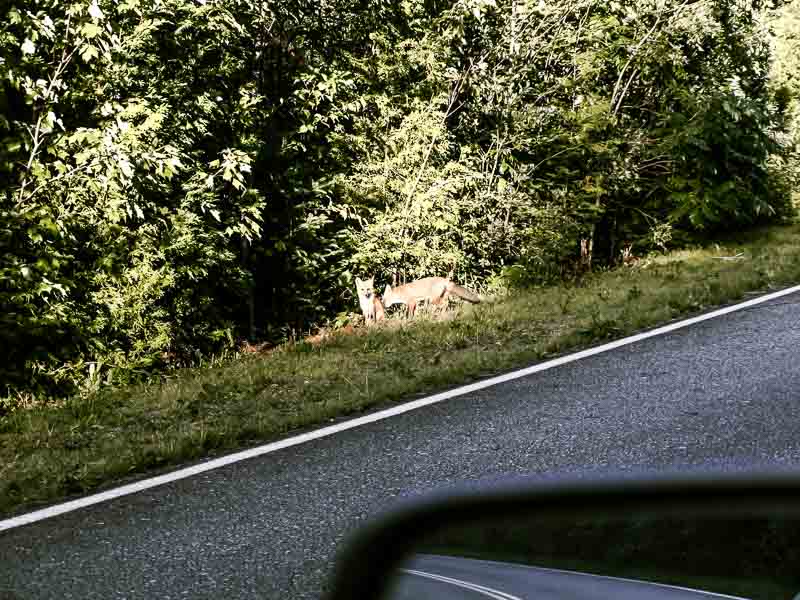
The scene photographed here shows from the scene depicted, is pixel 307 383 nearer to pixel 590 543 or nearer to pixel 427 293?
pixel 427 293

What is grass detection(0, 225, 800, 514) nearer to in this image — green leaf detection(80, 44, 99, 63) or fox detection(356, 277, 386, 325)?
fox detection(356, 277, 386, 325)

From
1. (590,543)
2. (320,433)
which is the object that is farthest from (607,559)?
(320,433)

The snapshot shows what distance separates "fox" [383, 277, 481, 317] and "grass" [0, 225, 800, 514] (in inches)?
17.9

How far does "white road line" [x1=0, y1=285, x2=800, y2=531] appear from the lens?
4559mm

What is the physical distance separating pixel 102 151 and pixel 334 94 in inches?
165

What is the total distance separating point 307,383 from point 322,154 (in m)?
5.97

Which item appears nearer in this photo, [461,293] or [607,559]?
[607,559]

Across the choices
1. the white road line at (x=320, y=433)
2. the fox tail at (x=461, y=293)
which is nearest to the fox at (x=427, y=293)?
the fox tail at (x=461, y=293)

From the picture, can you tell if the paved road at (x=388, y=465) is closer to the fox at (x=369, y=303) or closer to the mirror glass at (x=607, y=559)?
the mirror glass at (x=607, y=559)

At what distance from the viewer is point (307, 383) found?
23.5 feet

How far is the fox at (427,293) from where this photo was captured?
35.2 feet

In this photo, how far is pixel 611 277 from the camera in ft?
41.9

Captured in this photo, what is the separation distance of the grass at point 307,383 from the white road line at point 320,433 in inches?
8.2

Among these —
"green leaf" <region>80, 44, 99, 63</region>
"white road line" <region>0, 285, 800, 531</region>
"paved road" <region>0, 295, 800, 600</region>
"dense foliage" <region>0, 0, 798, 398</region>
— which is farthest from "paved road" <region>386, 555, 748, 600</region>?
"green leaf" <region>80, 44, 99, 63</region>
